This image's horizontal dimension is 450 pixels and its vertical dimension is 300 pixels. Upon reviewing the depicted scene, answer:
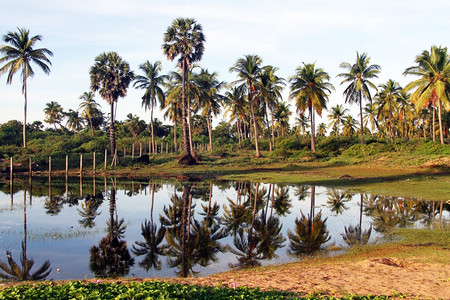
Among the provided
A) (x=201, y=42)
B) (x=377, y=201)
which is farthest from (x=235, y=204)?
(x=201, y=42)

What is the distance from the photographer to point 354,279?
25.0 ft

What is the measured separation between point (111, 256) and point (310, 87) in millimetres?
41043

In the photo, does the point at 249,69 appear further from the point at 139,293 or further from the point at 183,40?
the point at 139,293

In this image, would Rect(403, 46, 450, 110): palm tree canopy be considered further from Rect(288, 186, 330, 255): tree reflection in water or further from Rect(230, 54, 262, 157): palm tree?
Rect(288, 186, 330, 255): tree reflection in water

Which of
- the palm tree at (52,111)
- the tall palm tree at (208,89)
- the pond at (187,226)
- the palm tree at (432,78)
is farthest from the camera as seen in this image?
the palm tree at (52,111)

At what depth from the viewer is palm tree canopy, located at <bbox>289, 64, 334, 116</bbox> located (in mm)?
47688

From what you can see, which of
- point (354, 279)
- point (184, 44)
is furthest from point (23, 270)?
point (184, 44)

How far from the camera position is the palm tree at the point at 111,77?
47.2 m

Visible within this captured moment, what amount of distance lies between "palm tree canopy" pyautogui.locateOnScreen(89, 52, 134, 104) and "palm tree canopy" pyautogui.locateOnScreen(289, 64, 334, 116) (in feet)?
72.0

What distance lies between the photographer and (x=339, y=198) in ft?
71.4

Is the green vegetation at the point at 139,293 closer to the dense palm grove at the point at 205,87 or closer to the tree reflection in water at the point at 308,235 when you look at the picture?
the tree reflection in water at the point at 308,235

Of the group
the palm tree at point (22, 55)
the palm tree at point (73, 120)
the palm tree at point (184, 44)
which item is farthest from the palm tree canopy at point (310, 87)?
the palm tree at point (73, 120)

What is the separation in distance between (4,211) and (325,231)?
16.1 m

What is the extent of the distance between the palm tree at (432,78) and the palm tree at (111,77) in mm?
34263
